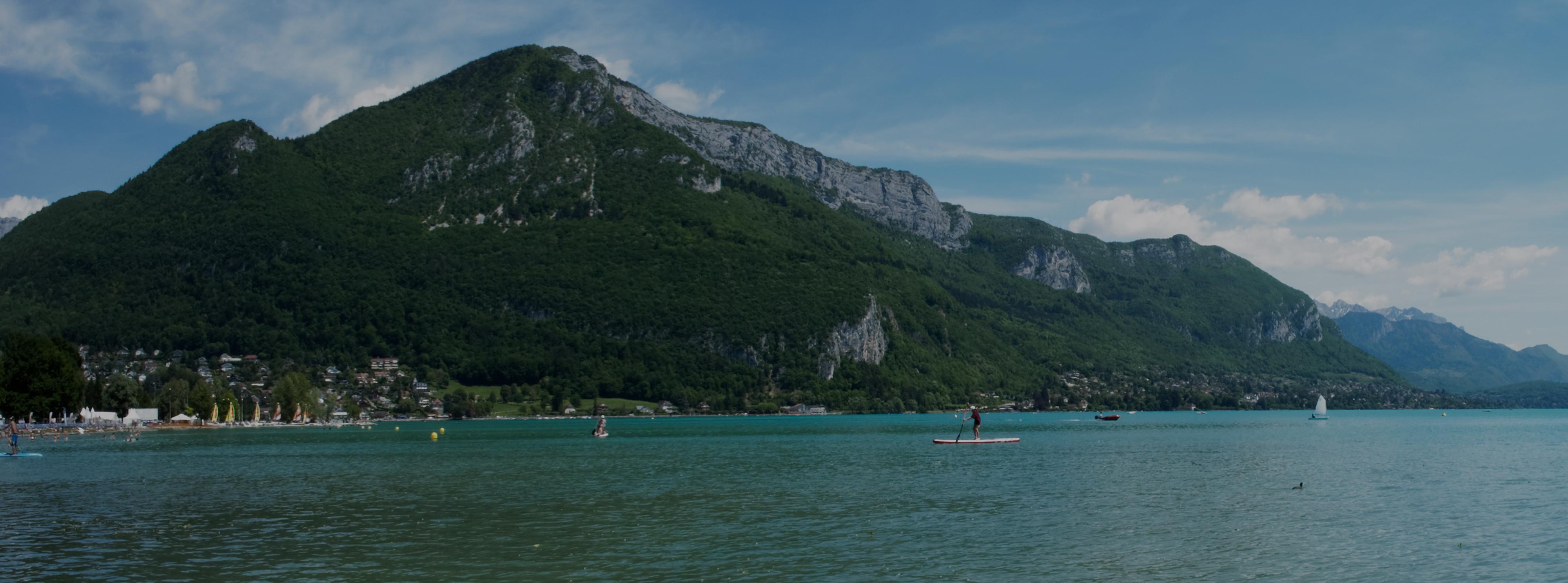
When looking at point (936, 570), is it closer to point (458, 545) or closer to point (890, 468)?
point (458, 545)

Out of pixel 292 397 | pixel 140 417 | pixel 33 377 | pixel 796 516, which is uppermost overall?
pixel 33 377

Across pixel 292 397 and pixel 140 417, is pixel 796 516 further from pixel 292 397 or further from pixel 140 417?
pixel 292 397

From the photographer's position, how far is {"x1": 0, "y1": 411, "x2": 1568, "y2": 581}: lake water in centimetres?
2534

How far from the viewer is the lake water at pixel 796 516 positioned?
25.3m

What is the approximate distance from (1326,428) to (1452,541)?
110976 mm

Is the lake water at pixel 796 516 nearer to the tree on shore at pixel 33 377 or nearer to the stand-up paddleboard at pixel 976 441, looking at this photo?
the stand-up paddleboard at pixel 976 441

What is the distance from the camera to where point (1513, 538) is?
30156 mm

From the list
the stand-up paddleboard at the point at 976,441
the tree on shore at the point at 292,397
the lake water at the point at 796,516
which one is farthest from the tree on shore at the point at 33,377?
the stand-up paddleboard at the point at 976,441

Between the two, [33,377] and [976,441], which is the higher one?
[33,377]

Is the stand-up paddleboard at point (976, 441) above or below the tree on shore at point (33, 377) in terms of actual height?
below

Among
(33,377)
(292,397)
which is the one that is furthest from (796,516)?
(292,397)

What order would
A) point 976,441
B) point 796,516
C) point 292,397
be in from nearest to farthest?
point 796,516, point 976,441, point 292,397

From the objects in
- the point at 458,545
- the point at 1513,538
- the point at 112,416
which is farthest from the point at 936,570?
the point at 112,416

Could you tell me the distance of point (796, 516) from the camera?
35.4 metres
